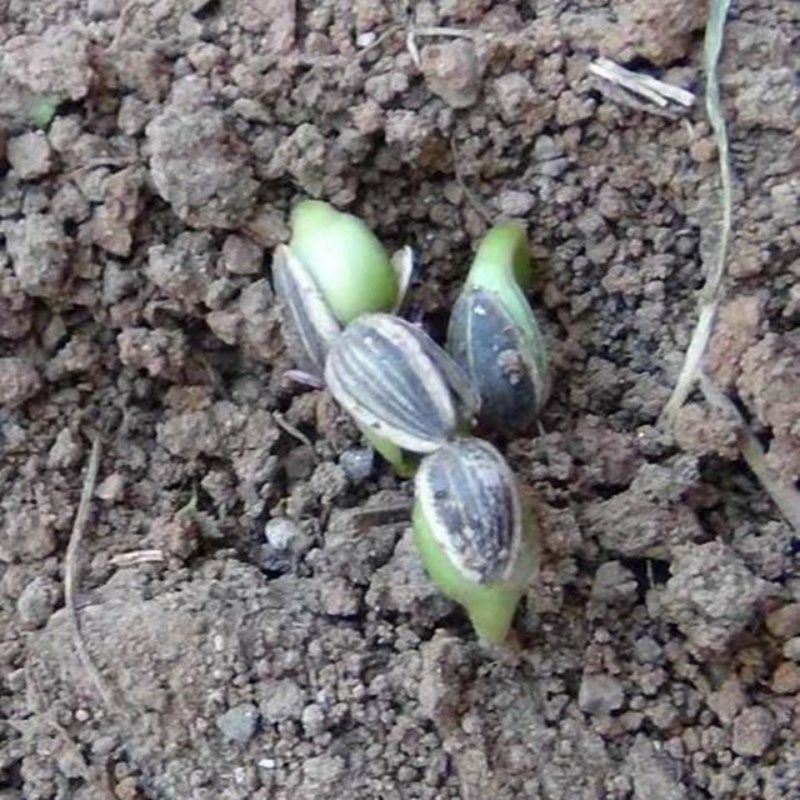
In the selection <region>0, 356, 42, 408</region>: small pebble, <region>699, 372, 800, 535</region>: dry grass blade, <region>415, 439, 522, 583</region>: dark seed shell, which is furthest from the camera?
<region>0, 356, 42, 408</region>: small pebble

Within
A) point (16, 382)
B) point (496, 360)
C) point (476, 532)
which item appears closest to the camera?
point (476, 532)

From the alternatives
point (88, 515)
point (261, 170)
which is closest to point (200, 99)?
point (261, 170)

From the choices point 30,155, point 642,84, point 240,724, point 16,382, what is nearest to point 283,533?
point 240,724

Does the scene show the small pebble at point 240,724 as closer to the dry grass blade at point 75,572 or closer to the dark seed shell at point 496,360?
the dry grass blade at point 75,572

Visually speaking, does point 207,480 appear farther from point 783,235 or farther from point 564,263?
point 783,235

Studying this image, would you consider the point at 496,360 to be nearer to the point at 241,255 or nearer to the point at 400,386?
the point at 400,386

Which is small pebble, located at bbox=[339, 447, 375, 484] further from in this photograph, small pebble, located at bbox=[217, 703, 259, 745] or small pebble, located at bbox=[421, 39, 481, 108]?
small pebble, located at bbox=[421, 39, 481, 108]

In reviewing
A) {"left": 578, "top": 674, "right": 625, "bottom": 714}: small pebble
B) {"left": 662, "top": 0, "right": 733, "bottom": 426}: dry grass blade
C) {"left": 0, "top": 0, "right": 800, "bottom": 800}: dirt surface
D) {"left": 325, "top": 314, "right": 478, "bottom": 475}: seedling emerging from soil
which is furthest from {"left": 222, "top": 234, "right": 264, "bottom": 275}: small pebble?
{"left": 578, "top": 674, "right": 625, "bottom": 714}: small pebble

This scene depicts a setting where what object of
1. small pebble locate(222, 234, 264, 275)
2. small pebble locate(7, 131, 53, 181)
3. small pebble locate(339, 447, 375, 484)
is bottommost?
small pebble locate(339, 447, 375, 484)
